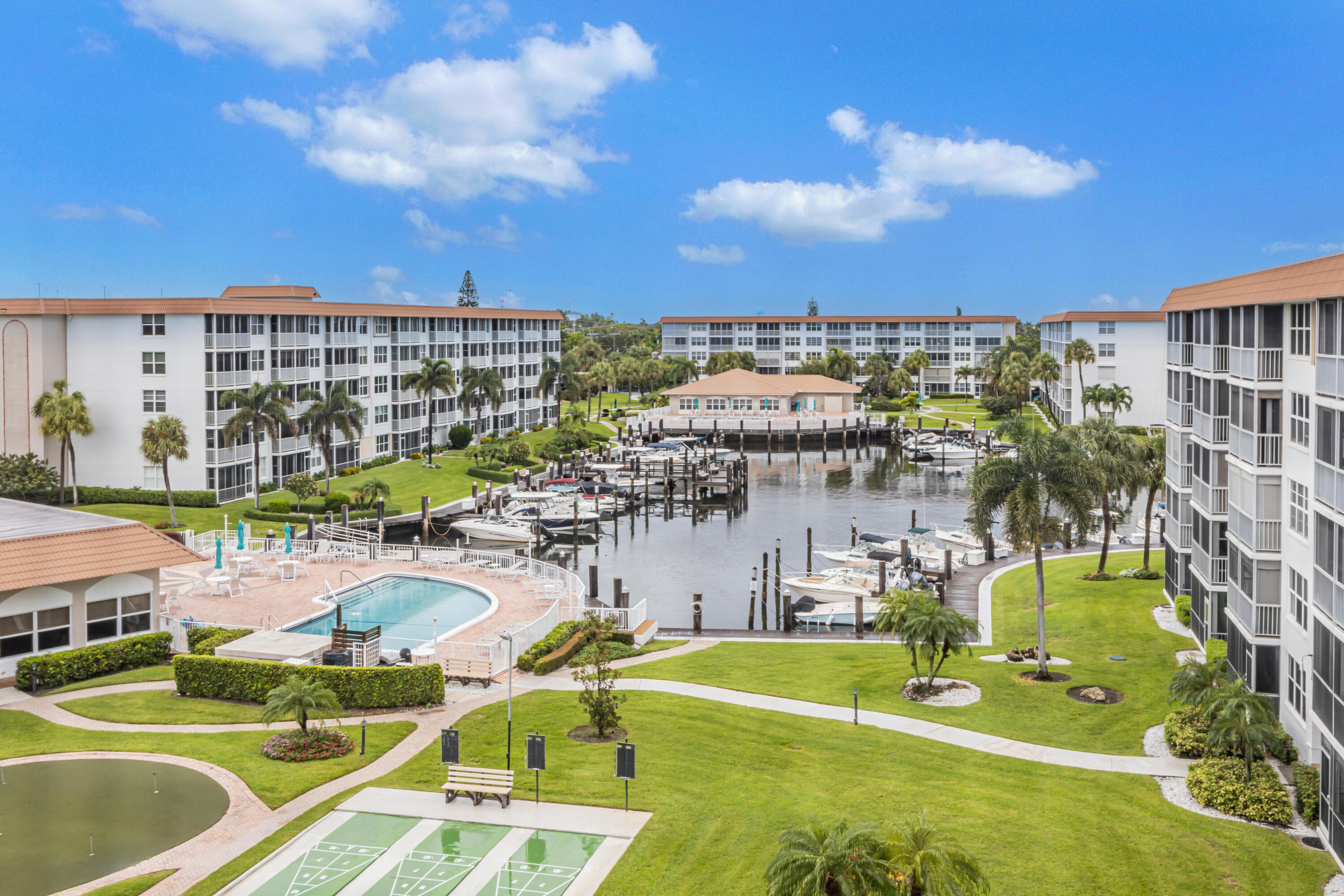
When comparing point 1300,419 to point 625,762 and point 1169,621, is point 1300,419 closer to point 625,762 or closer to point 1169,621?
point 1169,621

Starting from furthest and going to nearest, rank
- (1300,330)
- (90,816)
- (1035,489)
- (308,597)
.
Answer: (308,597) → (1035,489) → (1300,330) → (90,816)

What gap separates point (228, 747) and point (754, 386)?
114 metres

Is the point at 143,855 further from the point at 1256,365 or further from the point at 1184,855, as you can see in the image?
the point at 1256,365

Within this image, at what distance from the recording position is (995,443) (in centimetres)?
11844

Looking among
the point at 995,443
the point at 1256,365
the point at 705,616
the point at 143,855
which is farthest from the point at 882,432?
the point at 143,855

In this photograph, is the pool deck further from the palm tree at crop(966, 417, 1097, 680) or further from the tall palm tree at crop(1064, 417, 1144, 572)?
the tall palm tree at crop(1064, 417, 1144, 572)

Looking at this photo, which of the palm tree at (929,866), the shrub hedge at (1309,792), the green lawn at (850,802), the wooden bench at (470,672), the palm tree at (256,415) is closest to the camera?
the palm tree at (929,866)

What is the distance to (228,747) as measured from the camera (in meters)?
27.0

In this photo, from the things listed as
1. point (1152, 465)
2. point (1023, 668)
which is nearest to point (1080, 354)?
point (1152, 465)

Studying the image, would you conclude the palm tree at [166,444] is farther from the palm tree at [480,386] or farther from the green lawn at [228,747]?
the palm tree at [480,386]

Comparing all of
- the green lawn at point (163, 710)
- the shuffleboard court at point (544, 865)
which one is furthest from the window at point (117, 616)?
the shuffleboard court at point (544, 865)

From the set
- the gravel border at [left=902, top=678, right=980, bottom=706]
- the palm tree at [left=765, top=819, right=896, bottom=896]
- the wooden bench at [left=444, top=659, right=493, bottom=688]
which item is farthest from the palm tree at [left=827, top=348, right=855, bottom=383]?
the palm tree at [left=765, top=819, right=896, bottom=896]

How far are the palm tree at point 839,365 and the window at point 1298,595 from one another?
138481 mm

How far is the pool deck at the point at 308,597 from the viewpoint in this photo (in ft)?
127
